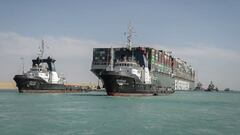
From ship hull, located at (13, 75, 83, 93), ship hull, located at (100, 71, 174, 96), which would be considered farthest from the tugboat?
ship hull, located at (100, 71, 174, 96)

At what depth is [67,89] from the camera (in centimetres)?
10469

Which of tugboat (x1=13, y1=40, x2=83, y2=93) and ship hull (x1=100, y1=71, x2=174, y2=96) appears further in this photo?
tugboat (x1=13, y1=40, x2=83, y2=93)

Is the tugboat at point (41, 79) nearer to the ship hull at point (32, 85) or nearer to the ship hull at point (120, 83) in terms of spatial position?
the ship hull at point (32, 85)

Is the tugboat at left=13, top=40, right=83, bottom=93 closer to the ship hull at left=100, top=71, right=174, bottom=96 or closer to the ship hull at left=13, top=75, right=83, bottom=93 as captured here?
the ship hull at left=13, top=75, right=83, bottom=93

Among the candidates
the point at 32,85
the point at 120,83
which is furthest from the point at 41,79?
the point at 120,83

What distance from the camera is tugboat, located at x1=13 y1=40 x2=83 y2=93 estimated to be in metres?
81.9

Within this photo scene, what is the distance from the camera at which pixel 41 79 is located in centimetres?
8531

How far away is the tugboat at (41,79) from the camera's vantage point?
81.9m

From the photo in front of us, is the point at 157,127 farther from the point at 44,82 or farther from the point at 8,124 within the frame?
the point at 44,82

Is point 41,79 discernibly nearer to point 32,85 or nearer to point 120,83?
point 32,85

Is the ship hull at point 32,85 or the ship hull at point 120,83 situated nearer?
the ship hull at point 120,83

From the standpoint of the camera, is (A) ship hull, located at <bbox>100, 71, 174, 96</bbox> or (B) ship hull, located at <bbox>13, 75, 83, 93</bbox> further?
(B) ship hull, located at <bbox>13, 75, 83, 93</bbox>

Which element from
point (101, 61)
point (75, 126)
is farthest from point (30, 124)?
point (101, 61)

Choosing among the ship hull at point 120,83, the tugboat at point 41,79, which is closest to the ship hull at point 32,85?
the tugboat at point 41,79
